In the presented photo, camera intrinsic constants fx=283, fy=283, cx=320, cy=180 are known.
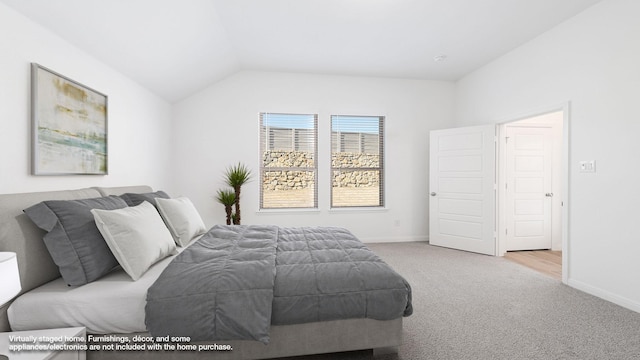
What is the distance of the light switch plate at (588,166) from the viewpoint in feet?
9.12

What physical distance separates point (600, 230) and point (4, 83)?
16.0 ft

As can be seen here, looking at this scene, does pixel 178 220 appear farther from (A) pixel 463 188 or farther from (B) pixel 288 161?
(A) pixel 463 188

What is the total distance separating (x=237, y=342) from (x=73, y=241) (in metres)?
1.10

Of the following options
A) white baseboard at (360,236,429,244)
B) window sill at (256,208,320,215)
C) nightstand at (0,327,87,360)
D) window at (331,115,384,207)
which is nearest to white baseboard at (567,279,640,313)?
white baseboard at (360,236,429,244)

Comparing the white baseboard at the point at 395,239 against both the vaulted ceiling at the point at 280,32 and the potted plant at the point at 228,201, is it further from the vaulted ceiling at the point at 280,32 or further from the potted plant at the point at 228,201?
the vaulted ceiling at the point at 280,32

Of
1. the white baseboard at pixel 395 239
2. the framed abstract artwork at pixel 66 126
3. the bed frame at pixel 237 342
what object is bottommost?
the white baseboard at pixel 395 239

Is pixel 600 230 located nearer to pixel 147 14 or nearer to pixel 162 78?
pixel 147 14

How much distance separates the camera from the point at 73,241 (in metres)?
1.62

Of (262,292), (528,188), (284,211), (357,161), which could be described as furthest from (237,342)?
(528,188)

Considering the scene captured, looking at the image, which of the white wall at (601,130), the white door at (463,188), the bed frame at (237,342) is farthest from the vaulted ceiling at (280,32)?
the bed frame at (237,342)

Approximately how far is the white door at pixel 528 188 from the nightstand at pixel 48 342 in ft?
16.2

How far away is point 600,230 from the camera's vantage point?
273cm

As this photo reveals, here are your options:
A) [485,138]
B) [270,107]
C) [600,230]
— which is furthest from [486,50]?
[270,107]

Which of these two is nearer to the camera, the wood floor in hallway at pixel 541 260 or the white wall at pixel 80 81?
the white wall at pixel 80 81
